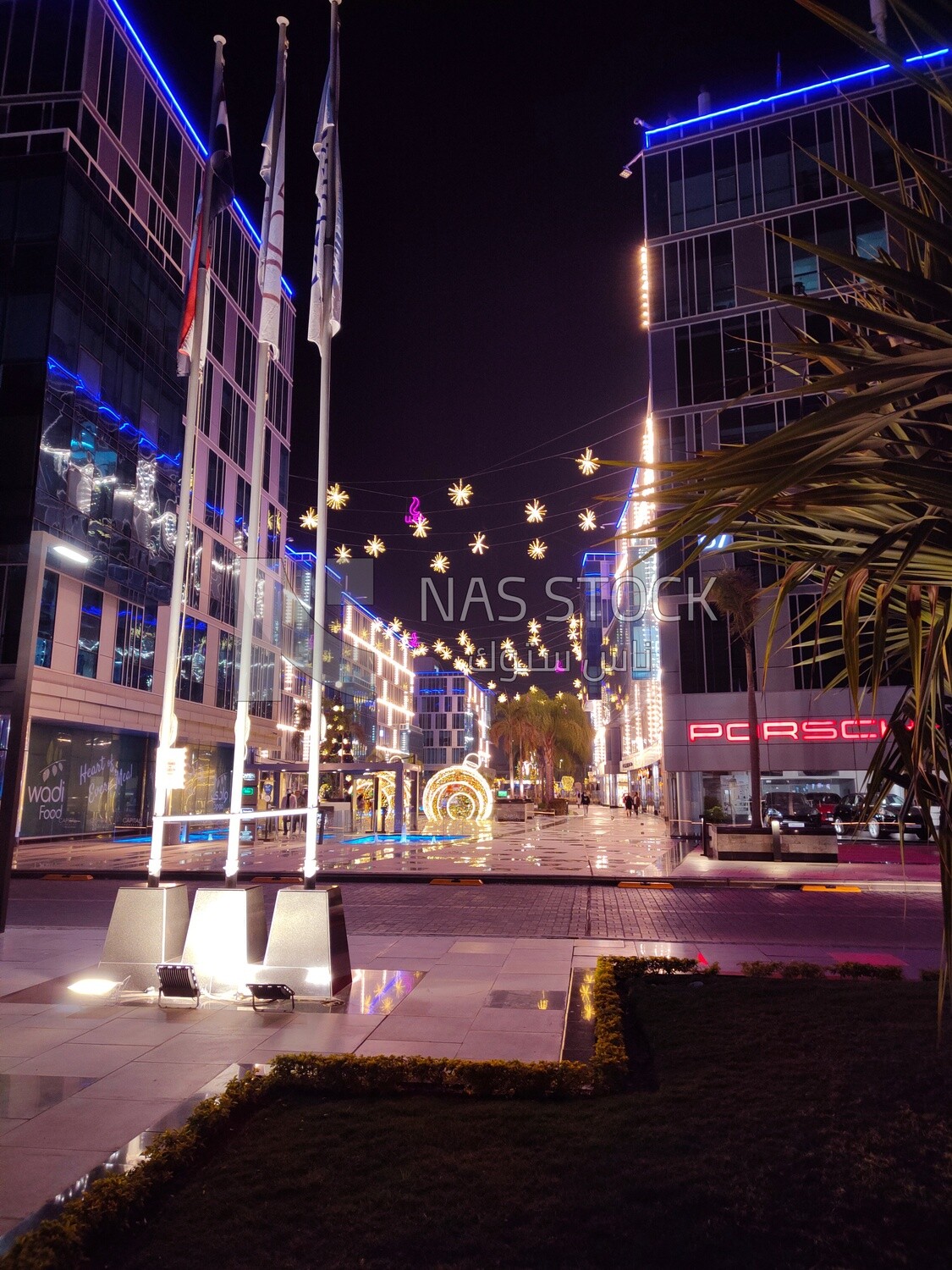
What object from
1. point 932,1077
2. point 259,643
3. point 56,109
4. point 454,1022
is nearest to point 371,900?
point 259,643

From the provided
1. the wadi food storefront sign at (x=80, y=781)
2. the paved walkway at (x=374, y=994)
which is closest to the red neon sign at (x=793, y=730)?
the paved walkway at (x=374, y=994)

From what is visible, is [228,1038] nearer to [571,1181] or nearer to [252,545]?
[571,1181]

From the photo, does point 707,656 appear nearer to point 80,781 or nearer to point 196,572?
point 196,572

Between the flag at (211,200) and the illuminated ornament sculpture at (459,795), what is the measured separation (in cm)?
3416

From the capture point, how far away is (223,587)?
152 feet

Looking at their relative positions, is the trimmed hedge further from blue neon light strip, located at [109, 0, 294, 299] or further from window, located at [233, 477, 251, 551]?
window, located at [233, 477, 251, 551]

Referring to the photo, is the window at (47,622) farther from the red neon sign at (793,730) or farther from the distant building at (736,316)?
the red neon sign at (793,730)

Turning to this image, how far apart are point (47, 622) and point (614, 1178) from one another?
102 ft

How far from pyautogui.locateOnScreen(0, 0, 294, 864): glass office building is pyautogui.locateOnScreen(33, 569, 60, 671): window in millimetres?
64

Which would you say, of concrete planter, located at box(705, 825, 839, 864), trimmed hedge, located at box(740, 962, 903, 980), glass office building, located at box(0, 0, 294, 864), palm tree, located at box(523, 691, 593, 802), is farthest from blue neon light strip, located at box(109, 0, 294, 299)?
palm tree, located at box(523, 691, 593, 802)

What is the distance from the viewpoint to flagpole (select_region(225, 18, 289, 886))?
8945mm

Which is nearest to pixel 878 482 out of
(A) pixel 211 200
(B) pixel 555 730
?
(A) pixel 211 200

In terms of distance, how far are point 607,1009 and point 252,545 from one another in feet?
17.6

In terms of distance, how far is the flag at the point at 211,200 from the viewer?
32.9 feet
